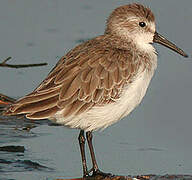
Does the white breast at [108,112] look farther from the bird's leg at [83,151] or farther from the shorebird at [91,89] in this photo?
the bird's leg at [83,151]

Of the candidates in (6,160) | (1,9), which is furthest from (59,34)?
(6,160)

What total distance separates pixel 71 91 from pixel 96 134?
5.51ft

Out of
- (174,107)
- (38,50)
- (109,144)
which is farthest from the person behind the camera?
(38,50)

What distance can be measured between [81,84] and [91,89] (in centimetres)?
13

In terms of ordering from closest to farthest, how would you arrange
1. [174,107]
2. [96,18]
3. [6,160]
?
[6,160]
[174,107]
[96,18]

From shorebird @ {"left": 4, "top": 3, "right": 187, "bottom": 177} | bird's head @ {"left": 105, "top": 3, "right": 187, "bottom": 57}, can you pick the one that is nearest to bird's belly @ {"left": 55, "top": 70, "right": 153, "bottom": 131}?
shorebird @ {"left": 4, "top": 3, "right": 187, "bottom": 177}

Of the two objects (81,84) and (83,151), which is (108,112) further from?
(83,151)

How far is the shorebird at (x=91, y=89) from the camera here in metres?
7.32

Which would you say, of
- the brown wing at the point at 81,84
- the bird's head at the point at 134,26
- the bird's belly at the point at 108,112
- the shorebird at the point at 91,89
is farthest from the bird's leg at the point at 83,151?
the bird's head at the point at 134,26

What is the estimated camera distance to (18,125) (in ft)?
29.0

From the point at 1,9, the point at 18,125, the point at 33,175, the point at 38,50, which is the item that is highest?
the point at 1,9

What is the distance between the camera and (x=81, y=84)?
7.45 metres

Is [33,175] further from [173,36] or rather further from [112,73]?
[173,36]

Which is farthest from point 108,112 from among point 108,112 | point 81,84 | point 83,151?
point 83,151
